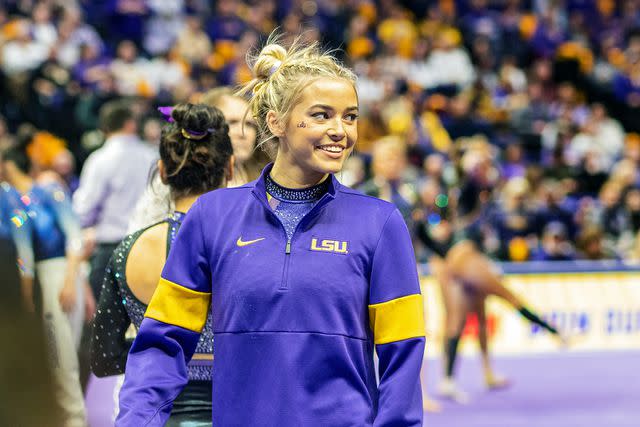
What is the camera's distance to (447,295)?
29.4ft

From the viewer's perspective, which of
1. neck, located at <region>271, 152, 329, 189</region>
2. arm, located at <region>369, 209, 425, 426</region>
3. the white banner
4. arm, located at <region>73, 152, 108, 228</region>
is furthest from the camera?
the white banner

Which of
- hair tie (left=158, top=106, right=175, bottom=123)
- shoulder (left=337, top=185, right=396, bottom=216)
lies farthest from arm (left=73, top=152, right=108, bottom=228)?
shoulder (left=337, top=185, right=396, bottom=216)

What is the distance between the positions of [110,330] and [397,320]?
1042 millimetres

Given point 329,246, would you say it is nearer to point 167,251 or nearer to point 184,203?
point 167,251

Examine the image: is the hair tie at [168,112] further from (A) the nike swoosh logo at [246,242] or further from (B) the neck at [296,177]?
(A) the nike swoosh logo at [246,242]

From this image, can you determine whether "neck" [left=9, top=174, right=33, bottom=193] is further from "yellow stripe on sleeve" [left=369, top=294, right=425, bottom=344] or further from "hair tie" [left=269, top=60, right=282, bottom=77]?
"yellow stripe on sleeve" [left=369, top=294, right=425, bottom=344]

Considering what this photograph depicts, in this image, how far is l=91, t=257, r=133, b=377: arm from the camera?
3146mm

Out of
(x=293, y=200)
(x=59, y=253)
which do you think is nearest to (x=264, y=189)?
(x=293, y=200)

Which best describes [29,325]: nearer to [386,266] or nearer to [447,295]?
[386,266]

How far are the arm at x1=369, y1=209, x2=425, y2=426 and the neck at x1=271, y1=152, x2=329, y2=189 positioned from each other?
242 millimetres

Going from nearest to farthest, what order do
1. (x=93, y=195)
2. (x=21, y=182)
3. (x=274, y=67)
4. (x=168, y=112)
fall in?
(x=274, y=67) < (x=168, y=112) < (x=21, y=182) < (x=93, y=195)

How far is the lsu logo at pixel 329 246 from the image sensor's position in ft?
8.38

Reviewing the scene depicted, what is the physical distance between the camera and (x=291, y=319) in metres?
2.51

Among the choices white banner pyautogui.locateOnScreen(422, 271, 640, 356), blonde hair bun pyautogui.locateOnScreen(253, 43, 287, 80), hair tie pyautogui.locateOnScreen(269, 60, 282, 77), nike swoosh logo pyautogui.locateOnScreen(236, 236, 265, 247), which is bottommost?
white banner pyautogui.locateOnScreen(422, 271, 640, 356)
